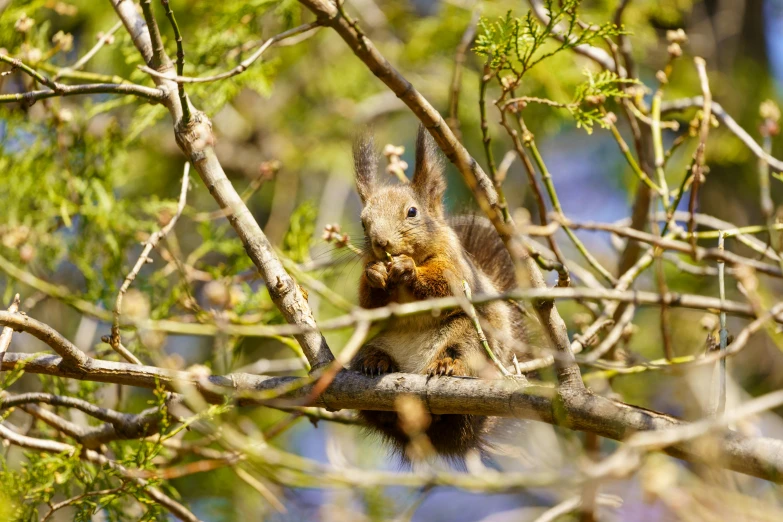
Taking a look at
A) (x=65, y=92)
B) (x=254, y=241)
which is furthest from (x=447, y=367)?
Answer: (x=65, y=92)

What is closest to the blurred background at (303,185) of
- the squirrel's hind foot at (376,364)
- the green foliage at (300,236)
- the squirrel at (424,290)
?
the green foliage at (300,236)

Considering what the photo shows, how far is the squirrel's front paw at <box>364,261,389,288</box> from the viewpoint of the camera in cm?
303

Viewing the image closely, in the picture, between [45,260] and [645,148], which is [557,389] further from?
[45,260]

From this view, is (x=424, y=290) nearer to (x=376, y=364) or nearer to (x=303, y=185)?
(x=376, y=364)

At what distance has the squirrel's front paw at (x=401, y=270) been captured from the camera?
3.10m

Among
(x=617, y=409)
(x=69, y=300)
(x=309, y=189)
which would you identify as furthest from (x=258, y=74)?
(x=309, y=189)

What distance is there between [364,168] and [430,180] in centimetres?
30

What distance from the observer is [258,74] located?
3.64 metres

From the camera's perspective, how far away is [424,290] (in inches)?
126

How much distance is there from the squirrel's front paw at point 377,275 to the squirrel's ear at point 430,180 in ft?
1.97

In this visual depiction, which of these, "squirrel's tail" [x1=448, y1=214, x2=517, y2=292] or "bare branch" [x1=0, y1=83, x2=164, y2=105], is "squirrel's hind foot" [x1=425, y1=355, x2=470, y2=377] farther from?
"bare branch" [x1=0, y1=83, x2=164, y2=105]

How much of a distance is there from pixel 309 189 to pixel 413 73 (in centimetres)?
180

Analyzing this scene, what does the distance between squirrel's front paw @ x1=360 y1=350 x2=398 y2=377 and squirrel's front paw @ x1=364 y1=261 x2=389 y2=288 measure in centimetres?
28

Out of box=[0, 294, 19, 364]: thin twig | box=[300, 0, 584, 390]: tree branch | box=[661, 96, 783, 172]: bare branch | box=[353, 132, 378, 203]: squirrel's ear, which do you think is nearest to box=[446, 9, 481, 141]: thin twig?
box=[353, 132, 378, 203]: squirrel's ear
